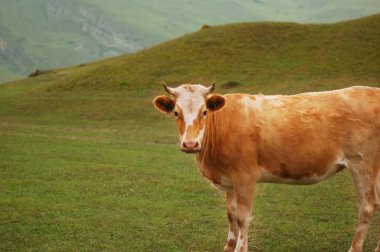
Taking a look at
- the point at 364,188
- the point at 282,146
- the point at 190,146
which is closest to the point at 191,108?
the point at 190,146

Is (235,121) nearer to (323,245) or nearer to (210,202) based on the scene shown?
(323,245)

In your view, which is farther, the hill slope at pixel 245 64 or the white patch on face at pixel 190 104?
the hill slope at pixel 245 64

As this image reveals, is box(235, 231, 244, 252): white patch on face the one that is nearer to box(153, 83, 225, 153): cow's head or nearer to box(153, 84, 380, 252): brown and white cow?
box(153, 84, 380, 252): brown and white cow

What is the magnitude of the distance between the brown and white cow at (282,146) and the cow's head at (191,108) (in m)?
0.02

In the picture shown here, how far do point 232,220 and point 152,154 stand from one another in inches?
702

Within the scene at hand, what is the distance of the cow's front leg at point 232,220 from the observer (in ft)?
36.3

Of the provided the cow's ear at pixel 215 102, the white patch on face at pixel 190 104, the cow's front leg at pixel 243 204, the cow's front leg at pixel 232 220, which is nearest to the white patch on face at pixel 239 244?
the cow's front leg at pixel 243 204

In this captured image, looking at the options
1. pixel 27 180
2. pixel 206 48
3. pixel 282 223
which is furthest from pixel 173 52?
pixel 282 223

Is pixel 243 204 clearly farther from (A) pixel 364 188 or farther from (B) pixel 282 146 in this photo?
(A) pixel 364 188

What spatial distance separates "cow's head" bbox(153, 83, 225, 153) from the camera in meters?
9.80

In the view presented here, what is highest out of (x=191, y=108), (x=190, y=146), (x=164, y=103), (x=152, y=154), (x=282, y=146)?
(x=152, y=154)

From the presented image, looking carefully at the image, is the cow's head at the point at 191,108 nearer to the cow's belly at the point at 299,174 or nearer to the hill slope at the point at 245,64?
the cow's belly at the point at 299,174

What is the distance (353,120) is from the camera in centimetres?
1099

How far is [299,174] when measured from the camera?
35.5ft
